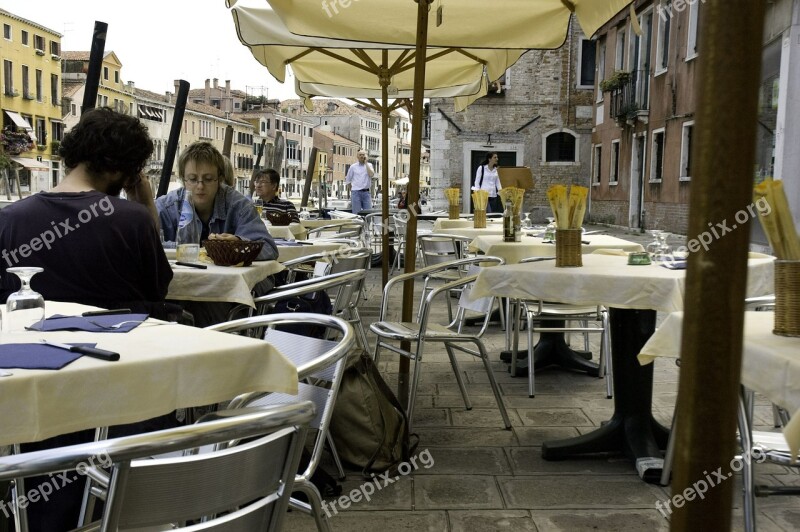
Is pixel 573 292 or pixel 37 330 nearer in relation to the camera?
pixel 37 330

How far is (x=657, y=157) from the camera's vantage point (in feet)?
73.0

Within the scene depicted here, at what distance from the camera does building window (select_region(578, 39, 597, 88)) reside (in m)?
28.8

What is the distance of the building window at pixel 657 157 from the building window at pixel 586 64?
7199 millimetres

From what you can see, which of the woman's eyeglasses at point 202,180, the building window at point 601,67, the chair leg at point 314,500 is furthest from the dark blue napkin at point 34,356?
the building window at point 601,67

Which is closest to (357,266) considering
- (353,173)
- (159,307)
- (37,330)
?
(159,307)

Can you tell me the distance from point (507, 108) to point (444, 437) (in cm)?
2583

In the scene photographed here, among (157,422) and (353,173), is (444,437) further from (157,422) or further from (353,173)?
(353,173)

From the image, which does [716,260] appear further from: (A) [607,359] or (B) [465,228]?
(B) [465,228]

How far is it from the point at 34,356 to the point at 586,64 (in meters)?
28.8

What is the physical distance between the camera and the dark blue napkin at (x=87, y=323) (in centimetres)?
217

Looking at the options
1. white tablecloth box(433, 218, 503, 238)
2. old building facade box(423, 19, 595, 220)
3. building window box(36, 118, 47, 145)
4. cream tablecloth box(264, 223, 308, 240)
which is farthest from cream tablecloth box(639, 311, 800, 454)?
building window box(36, 118, 47, 145)

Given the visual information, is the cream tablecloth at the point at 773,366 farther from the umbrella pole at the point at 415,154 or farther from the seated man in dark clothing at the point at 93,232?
the umbrella pole at the point at 415,154

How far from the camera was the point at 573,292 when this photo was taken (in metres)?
3.60

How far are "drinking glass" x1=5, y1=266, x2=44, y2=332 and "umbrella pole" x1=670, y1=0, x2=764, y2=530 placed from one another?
6.04ft
